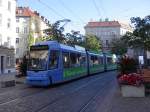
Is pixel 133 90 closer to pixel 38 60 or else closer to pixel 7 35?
pixel 38 60

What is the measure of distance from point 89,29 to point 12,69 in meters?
105

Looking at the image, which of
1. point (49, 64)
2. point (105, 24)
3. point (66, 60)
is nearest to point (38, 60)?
point (49, 64)

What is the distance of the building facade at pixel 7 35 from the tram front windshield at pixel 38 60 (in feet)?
106

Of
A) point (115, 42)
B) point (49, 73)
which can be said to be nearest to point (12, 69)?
point (49, 73)

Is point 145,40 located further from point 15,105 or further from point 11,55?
point 15,105

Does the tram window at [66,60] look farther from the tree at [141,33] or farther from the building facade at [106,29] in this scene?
the building facade at [106,29]

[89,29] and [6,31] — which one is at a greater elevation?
[89,29]

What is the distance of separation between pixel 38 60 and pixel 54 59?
4.58ft

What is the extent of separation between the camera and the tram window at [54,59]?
2617 cm

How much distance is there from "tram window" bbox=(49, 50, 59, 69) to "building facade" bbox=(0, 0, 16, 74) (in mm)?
31655

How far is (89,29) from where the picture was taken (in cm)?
16588

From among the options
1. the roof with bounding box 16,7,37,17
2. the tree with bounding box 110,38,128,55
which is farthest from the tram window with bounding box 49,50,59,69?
the tree with bounding box 110,38,128,55

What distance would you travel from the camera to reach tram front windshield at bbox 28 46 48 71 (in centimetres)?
2555

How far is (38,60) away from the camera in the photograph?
25.7 metres
